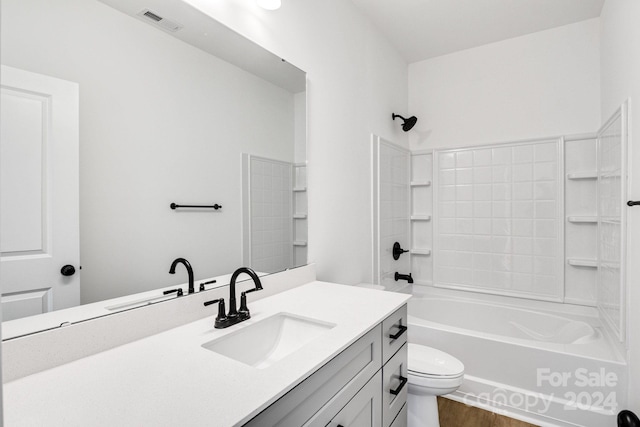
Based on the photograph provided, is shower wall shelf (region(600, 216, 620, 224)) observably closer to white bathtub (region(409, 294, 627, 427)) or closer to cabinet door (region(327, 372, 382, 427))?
white bathtub (region(409, 294, 627, 427))

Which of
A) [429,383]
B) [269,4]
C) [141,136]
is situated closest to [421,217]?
[429,383]

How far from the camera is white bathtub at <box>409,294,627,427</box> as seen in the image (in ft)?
5.97

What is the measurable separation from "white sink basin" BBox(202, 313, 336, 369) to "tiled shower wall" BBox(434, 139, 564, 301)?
2.24 meters

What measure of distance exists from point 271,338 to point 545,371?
1689 millimetres

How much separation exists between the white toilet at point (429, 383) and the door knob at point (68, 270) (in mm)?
1525

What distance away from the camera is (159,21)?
45.9 inches

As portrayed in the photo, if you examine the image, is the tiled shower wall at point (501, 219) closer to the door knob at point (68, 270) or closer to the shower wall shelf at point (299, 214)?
the shower wall shelf at point (299, 214)

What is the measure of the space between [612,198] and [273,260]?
208 cm

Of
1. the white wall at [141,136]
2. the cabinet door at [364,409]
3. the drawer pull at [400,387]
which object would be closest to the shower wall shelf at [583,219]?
the drawer pull at [400,387]

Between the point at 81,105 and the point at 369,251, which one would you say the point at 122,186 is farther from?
the point at 369,251

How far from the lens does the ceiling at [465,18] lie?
235cm

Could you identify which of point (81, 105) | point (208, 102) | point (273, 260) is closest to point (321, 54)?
point (208, 102)

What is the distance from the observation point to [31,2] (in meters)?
0.86

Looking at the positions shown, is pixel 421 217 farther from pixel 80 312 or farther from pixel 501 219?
pixel 80 312
